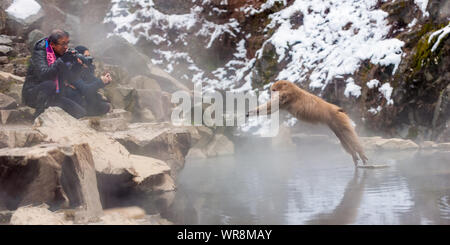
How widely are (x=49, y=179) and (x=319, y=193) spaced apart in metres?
2.32

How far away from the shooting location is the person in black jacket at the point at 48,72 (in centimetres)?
443

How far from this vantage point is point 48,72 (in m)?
4.39

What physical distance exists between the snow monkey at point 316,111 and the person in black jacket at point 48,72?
7.91 ft

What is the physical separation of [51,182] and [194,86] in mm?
9896

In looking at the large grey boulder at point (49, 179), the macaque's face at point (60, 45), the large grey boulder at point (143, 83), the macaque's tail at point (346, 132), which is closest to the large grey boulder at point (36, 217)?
the large grey boulder at point (49, 179)

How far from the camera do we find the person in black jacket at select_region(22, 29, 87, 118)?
4.43 meters

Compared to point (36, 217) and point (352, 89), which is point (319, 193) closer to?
point (36, 217)

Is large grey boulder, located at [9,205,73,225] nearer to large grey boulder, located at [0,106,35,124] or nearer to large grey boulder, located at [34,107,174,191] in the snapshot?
large grey boulder, located at [34,107,174,191]

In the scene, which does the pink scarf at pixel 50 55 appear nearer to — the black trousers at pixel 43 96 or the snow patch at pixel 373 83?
the black trousers at pixel 43 96

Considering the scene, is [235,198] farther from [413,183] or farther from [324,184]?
[413,183]

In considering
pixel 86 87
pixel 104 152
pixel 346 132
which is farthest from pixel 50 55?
pixel 346 132

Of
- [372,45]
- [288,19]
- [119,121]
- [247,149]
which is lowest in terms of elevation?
[247,149]

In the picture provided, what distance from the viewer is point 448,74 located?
7680 millimetres
